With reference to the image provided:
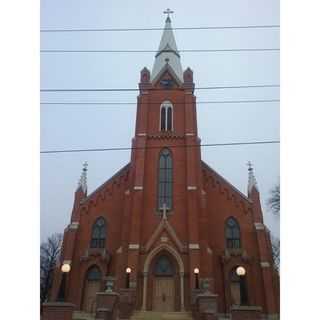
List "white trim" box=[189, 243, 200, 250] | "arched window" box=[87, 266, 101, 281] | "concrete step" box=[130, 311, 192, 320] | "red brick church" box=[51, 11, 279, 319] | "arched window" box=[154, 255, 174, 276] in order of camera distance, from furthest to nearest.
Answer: "arched window" box=[87, 266, 101, 281]
"arched window" box=[154, 255, 174, 276]
"white trim" box=[189, 243, 200, 250]
"red brick church" box=[51, 11, 279, 319]
"concrete step" box=[130, 311, 192, 320]

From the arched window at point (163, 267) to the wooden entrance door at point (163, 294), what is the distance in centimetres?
16

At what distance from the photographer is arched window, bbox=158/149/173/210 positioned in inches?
576

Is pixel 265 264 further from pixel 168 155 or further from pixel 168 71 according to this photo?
pixel 168 71

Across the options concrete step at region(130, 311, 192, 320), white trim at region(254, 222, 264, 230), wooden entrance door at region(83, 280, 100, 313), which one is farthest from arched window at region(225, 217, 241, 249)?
wooden entrance door at region(83, 280, 100, 313)

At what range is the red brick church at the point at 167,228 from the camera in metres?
13.1

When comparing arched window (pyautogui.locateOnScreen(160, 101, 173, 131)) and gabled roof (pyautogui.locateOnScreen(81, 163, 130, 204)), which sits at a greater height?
arched window (pyautogui.locateOnScreen(160, 101, 173, 131))

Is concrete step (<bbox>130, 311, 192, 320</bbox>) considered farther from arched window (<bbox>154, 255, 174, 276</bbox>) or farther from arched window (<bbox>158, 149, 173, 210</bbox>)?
arched window (<bbox>158, 149, 173, 210</bbox>)

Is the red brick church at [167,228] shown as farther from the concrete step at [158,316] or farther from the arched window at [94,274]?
the concrete step at [158,316]

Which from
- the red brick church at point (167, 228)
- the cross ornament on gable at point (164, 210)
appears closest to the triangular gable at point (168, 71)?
the red brick church at point (167, 228)

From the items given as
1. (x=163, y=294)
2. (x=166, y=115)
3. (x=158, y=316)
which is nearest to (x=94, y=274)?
(x=163, y=294)
